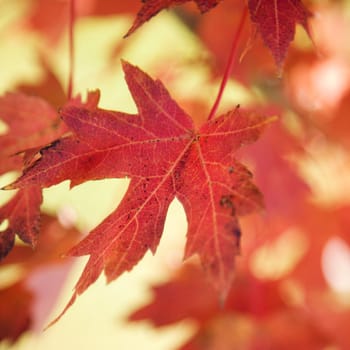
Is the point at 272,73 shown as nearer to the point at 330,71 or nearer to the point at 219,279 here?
the point at 330,71

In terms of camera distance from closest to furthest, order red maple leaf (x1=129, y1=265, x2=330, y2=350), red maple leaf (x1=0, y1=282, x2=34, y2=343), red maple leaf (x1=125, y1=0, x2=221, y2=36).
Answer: red maple leaf (x1=125, y1=0, x2=221, y2=36) < red maple leaf (x1=0, y1=282, x2=34, y2=343) < red maple leaf (x1=129, y1=265, x2=330, y2=350)

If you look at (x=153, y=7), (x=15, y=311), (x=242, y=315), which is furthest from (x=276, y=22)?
(x=242, y=315)

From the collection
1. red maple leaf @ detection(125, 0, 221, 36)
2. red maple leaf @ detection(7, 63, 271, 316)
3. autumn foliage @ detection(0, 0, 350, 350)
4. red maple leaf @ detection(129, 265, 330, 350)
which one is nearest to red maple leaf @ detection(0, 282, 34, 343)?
autumn foliage @ detection(0, 0, 350, 350)

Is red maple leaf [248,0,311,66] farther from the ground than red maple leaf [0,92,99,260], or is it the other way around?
red maple leaf [248,0,311,66]

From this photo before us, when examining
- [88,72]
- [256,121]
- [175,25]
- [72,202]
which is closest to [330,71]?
[175,25]

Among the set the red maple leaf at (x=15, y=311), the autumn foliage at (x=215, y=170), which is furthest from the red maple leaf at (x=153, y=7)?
the red maple leaf at (x=15, y=311)

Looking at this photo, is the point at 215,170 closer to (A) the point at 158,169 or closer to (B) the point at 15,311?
(A) the point at 158,169

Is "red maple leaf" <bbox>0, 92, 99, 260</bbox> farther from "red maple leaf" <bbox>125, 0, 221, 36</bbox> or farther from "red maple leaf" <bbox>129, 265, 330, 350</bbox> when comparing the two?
"red maple leaf" <bbox>129, 265, 330, 350</bbox>
